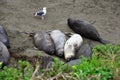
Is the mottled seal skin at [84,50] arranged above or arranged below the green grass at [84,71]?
below

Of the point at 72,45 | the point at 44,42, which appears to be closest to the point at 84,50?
the point at 72,45

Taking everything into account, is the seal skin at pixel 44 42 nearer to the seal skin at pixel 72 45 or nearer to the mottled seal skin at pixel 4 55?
the seal skin at pixel 72 45

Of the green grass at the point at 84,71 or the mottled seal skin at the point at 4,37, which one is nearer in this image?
the green grass at the point at 84,71

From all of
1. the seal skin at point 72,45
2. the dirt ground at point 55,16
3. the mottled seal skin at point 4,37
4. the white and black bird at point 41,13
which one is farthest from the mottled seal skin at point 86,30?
the mottled seal skin at point 4,37

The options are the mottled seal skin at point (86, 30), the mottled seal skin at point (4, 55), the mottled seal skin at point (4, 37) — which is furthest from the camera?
the mottled seal skin at point (86, 30)

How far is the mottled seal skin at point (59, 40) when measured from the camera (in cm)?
743

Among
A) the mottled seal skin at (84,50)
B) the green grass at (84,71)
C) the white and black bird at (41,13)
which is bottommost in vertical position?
the mottled seal skin at (84,50)

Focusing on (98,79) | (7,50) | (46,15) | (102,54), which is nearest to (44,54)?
(7,50)

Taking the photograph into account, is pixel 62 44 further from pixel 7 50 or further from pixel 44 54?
pixel 7 50

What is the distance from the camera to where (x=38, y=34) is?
7.94m

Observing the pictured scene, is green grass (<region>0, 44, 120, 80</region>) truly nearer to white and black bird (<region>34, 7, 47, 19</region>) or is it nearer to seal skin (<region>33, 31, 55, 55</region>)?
seal skin (<region>33, 31, 55, 55</region>)

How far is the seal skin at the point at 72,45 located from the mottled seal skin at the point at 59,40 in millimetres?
106

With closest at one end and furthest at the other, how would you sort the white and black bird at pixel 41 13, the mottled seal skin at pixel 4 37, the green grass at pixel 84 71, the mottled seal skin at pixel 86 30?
the green grass at pixel 84 71 < the mottled seal skin at pixel 4 37 < the mottled seal skin at pixel 86 30 < the white and black bird at pixel 41 13

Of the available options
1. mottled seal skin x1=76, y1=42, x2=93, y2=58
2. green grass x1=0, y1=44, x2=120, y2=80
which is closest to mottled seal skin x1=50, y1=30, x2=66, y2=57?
mottled seal skin x1=76, y1=42, x2=93, y2=58
